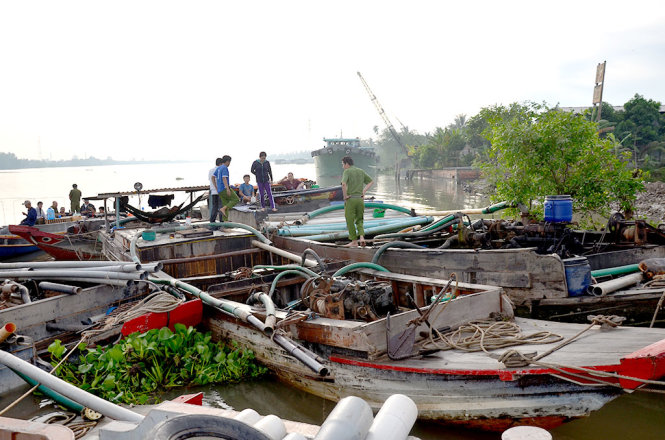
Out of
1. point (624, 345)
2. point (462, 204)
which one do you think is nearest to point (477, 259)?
point (624, 345)

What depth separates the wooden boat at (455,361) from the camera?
4332mm

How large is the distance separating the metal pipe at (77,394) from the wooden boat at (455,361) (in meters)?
2.38

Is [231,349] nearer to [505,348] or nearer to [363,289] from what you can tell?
[363,289]

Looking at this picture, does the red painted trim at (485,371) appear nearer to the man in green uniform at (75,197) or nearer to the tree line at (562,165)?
the tree line at (562,165)

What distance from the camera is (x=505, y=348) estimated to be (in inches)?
201

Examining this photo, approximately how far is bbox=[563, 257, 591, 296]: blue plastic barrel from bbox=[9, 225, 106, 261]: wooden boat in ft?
40.3

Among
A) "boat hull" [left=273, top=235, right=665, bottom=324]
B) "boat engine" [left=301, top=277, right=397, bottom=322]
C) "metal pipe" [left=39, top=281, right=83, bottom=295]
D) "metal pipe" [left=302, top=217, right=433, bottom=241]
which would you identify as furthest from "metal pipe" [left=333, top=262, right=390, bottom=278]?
"metal pipe" [left=39, top=281, right=83, bottom=295]

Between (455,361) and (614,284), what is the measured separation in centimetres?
319

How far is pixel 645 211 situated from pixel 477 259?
1478 centimetres

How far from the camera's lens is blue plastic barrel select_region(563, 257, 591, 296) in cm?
695

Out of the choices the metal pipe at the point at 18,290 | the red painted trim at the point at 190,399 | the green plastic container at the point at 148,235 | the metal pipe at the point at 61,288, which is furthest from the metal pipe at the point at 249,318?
the green plastic container at the point at 148,235

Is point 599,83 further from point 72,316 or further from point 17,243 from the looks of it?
point 17,243

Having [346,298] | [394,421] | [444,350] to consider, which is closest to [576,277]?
[444,350]

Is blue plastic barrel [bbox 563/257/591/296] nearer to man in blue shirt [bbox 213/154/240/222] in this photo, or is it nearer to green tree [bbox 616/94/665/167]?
man in blue shirt [bbox 213/154/240/222]
